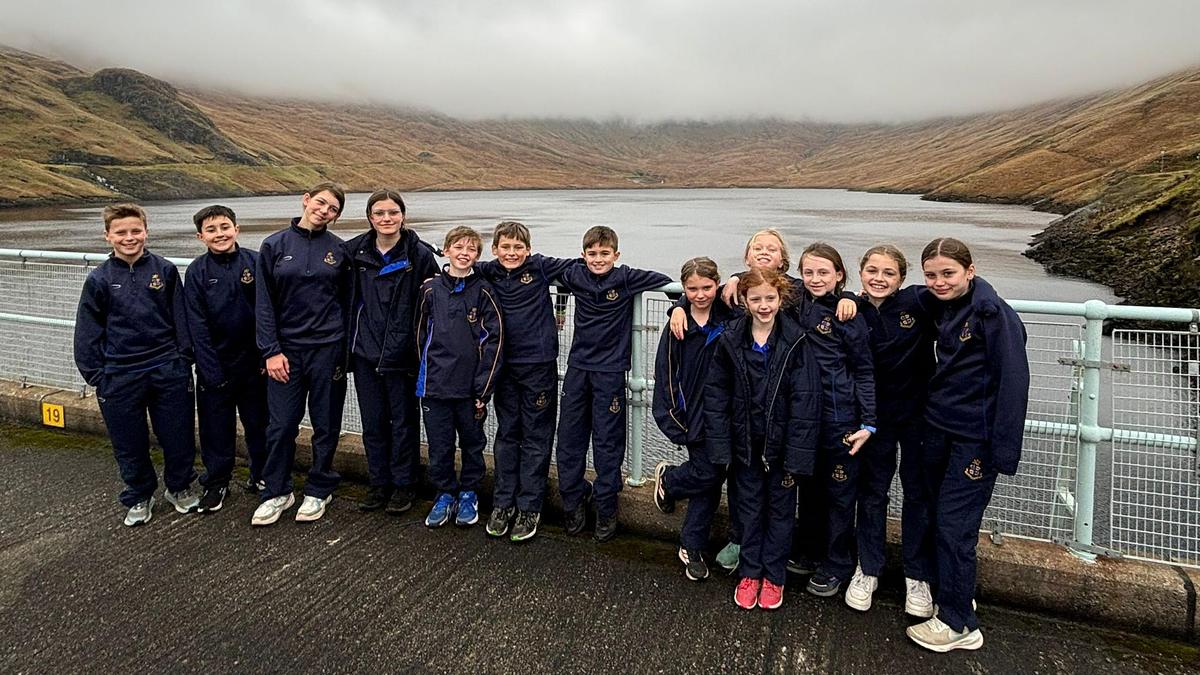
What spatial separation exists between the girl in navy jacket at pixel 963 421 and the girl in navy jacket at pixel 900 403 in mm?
147

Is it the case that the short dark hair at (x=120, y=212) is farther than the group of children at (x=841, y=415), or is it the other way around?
the short dark hair at (x=120, y=212)

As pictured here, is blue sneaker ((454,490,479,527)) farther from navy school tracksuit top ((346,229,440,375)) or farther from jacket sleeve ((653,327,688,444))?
jacket sleeve ((653,327,688,444))

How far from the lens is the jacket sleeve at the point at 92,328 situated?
4473 millimetres

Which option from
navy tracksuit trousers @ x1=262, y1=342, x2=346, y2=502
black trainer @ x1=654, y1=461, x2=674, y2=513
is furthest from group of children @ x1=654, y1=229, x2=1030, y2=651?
navy tracksuit trousers @ x1=262, y1=342, x2=346, y2=502

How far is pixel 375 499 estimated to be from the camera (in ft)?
16.1

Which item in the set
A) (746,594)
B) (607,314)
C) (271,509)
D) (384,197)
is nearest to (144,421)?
(271,509)

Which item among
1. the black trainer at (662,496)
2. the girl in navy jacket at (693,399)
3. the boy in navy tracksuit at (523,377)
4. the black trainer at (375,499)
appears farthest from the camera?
the black trainer at (375,499)

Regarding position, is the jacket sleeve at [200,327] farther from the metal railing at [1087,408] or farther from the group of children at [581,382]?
the metal railing at [1087,408]

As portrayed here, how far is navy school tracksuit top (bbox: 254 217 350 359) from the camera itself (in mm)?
4566

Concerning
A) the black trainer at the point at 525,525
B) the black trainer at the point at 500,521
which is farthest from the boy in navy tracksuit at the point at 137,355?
the black trainer at the point at 525,525

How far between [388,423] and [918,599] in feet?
11.2

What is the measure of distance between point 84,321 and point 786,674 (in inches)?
180

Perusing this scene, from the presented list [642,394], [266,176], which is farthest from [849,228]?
[266,176]

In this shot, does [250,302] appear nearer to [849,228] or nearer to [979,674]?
[979,674]
